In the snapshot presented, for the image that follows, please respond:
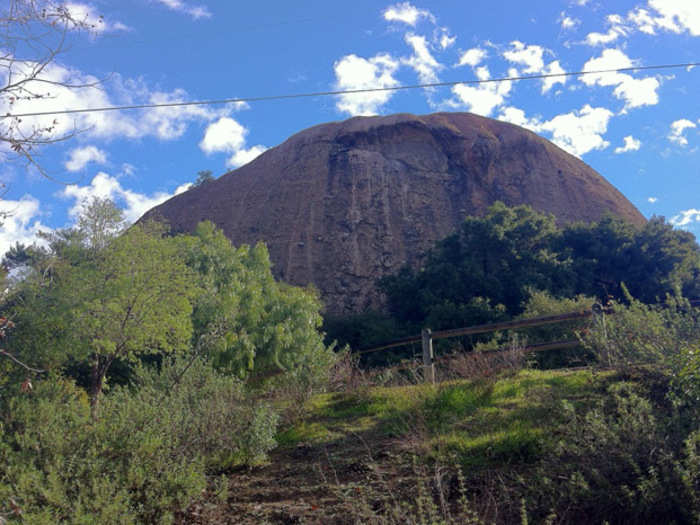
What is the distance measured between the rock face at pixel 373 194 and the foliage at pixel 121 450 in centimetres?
2886

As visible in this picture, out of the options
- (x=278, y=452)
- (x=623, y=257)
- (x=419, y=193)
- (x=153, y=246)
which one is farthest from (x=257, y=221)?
(x=278, y=452)

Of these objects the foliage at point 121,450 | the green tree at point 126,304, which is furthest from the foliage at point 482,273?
the foliage at point 121,450

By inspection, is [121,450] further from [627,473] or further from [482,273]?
[482,273]

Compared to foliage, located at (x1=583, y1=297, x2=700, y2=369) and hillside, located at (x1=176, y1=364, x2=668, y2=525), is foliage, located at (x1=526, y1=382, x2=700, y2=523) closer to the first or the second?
hillside, located at (x1=176, y1=364, x2=668, y2=525)

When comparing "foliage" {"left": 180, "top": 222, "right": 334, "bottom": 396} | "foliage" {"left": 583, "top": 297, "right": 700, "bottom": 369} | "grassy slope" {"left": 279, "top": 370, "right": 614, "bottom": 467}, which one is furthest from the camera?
"foliage" {"left": 180, "top": 222, "right": 334, "bottom": 396}

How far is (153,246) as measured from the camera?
875 centimetres

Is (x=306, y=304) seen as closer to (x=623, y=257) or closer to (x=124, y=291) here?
(x=124, y=291)

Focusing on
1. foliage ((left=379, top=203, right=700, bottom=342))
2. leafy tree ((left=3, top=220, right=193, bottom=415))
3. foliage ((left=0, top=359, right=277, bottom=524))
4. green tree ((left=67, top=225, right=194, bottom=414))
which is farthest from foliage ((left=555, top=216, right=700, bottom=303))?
foliage ((left=0, top=359, right=277, bottom=524))

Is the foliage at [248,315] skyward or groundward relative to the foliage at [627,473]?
skyward

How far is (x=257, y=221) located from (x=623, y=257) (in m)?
26.0

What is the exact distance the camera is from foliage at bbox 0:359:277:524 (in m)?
4.27

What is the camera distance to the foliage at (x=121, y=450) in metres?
4.27

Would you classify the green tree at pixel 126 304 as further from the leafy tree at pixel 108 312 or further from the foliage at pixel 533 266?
the foliage at pixel 533 266

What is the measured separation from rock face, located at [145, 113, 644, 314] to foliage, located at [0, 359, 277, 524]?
28.9 meters
